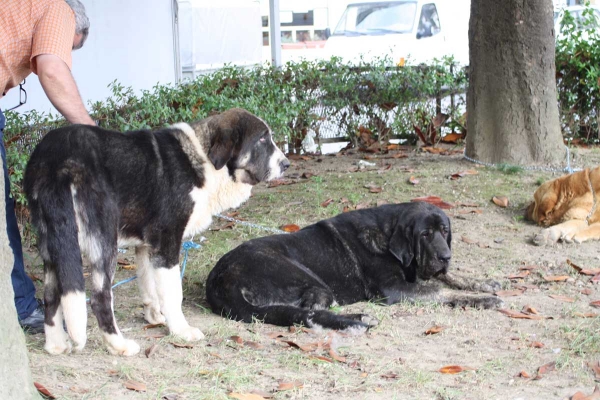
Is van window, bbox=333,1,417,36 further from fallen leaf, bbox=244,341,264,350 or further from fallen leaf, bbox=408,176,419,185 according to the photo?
fallen leaf, bbox=244,341,264,350

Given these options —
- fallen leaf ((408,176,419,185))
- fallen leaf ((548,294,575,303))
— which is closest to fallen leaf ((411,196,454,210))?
fallen leaf ((408,176,419,185))

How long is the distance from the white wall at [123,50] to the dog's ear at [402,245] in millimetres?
6963

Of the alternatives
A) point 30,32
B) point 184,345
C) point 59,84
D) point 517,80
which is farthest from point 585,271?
point 30,32

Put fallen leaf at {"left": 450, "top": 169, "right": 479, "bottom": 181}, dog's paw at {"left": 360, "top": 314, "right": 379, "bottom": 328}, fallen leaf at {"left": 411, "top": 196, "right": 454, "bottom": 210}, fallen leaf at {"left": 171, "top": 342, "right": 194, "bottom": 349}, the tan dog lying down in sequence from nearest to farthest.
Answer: fallen leaf at {"left": 171, "top": 342, "right": 194, "bottom": 349} → dog's paw at {"left": 360, "top": 314, "right": 379, "bottom": 328} → the tan dog lying down → fallen leaf at {"left": 411, "top": 196, "right": 454, "bottom": 210} → fallen leaf at {"left": 450, "top": 169, "right": 479, "bottom": 181}

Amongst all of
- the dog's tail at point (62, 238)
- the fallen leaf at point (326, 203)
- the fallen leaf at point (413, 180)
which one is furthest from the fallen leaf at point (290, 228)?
the dog's tail at point (62, 238)

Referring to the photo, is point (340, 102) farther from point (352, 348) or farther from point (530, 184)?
point (352, 348)

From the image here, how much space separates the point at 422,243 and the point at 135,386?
2.63 m

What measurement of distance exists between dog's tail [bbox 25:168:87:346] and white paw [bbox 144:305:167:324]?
944mm

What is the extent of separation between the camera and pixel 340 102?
11.5m

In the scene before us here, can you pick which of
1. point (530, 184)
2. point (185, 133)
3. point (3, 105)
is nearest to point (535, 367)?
point (185, 133)

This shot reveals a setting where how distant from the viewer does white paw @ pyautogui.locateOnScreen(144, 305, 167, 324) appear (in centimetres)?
527

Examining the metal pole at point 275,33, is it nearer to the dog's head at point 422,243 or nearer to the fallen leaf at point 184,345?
the dog's head at point 422,243

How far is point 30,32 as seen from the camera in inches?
189

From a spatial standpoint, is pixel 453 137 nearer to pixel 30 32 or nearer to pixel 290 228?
pixel 290 228
